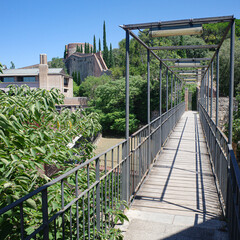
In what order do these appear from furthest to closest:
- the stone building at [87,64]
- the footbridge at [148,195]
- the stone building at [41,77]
A: 1. the stone building at [87,64]
2. the stone building at [41,77]
3. the footbridge at [148,195]

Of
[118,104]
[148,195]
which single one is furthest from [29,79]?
[148,195]

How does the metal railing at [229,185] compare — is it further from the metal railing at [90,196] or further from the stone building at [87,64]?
the stone building at [87,64]

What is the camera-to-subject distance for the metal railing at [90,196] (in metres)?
2.18

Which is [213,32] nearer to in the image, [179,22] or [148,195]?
[179,22]

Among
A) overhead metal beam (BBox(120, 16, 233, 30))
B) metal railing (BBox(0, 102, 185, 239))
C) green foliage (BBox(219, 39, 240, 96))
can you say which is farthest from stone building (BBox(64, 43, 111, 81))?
metal railing (BBox(0, 102, 185, 239))

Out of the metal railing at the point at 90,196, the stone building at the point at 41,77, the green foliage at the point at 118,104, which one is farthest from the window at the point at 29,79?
the metal railing at the point at 90,196

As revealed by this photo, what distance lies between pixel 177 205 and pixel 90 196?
1.78m

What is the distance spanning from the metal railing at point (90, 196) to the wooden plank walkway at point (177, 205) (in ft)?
0.85

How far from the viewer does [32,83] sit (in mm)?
50094

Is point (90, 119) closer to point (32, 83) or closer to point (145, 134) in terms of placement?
point (145, 134)

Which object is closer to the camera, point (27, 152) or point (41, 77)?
point (27, 152)

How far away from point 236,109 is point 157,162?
1263cm

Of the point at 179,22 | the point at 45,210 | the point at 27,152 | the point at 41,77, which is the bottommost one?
the point at 45,210

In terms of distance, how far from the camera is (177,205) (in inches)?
165
